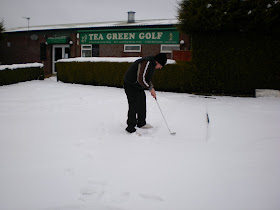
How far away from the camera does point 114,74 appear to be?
11.8 m

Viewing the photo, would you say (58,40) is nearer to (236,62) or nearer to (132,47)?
(132,47)

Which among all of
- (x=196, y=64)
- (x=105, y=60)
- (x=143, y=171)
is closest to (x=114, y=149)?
(x=143, y=171)

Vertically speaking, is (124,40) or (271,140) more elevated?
(124,40)

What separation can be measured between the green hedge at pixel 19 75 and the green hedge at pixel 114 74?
1507 mm

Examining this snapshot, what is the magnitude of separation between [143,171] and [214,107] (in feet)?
15.9

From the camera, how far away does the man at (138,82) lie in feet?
14.1

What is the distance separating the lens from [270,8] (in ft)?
27.0

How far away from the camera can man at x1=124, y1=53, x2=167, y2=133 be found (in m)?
4.29

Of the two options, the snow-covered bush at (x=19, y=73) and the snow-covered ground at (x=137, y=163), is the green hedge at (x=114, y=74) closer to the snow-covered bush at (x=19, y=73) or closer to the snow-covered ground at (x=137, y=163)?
the snow-covered bush at (x=19, y=73)

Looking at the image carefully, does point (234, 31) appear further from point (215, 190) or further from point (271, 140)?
point (215, 190)

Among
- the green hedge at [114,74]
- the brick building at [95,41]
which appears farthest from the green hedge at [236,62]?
the brick building at [95,41]

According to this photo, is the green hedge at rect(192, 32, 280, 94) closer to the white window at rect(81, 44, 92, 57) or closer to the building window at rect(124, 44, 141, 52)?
the building window at rect(124, 44, 141, 52)

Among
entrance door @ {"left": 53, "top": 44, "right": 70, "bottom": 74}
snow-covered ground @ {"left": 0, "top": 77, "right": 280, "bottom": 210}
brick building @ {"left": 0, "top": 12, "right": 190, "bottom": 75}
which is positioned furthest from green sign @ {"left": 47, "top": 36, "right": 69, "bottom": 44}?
snow-covered ground @ {"left": 0, "top": 77, "right": 280, "bottom": 210}

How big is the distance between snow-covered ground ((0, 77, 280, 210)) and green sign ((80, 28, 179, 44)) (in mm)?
13312
